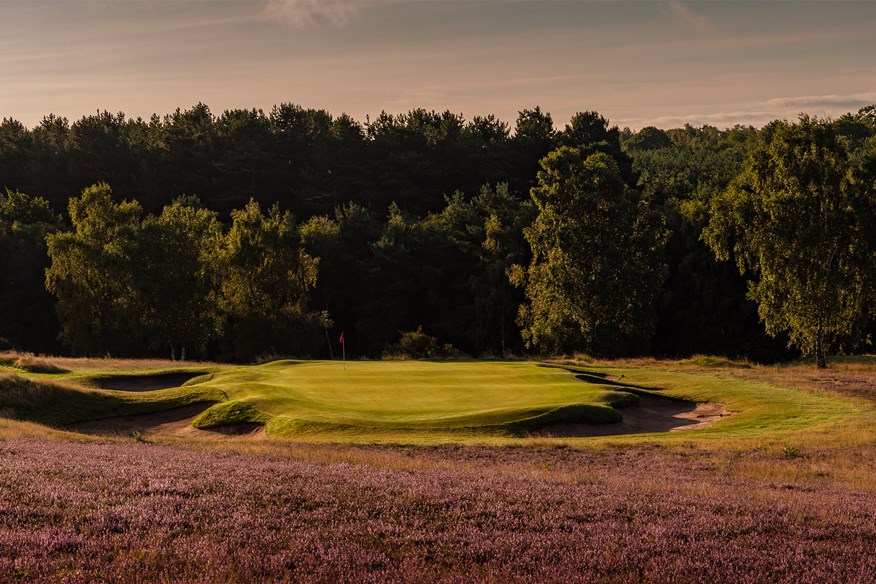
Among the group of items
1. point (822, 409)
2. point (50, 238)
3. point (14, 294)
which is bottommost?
point (822, 409)

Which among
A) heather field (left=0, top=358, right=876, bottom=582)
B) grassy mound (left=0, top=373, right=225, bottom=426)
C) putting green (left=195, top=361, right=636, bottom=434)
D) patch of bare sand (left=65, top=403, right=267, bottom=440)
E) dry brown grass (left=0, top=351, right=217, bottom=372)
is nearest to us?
heather field (left=0, top=358, right=876, bottom=582)

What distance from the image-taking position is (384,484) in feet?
44.4

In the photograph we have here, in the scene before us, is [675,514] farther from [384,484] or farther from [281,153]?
[281,153]

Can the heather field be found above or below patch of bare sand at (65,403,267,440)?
above

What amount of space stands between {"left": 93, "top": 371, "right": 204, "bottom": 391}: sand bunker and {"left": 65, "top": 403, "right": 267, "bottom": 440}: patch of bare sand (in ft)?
22.0

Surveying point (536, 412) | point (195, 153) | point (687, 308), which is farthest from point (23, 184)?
point (536, 412)

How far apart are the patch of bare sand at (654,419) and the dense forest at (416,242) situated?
86.7 feet

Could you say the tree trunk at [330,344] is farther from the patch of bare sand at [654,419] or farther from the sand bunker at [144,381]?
the patch of bare sand at [654,419]

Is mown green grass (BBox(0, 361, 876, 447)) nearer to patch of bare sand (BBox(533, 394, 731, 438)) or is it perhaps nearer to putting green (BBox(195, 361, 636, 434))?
putting green (BBox(195, 361, 636, 434))

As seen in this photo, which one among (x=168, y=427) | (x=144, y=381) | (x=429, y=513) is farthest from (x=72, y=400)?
(x=429, y=513)

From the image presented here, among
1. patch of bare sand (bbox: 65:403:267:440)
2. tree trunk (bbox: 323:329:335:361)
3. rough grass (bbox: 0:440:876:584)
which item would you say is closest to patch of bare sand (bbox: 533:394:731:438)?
patch of bare sand (bbox: 65:403:267:440)

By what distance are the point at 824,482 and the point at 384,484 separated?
456 inches

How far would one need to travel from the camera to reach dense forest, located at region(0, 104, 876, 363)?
2293 inches

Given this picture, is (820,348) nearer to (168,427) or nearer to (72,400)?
(168,427)
